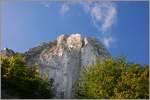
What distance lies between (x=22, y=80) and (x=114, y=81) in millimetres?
636

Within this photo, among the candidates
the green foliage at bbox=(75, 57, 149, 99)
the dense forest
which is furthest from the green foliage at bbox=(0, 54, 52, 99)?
the green foliage at bbox=(75, 57, 149, 99)

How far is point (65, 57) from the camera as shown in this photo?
304cm

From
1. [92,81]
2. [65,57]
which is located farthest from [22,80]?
[92,81]

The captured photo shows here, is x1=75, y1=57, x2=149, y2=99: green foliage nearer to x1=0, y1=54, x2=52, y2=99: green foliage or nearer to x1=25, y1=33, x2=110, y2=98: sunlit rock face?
x1=25, y1=33, x2=110, y2=98: sunlit rock face

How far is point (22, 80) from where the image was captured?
2973mm

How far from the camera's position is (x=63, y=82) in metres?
2.98

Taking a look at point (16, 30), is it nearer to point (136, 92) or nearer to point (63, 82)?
point (63, 82)

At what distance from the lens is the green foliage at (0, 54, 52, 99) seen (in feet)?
9.70

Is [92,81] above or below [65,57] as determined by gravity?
below

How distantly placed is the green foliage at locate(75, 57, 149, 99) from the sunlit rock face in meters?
0.06

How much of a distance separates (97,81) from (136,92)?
28 centimetres

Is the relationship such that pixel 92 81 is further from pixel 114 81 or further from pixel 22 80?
pixel 22 80

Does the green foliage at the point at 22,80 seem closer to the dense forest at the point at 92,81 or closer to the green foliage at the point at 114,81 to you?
the dense forest at the point at 92,81

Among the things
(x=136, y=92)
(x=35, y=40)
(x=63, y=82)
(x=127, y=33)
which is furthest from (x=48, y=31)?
(x=136, y=92)
